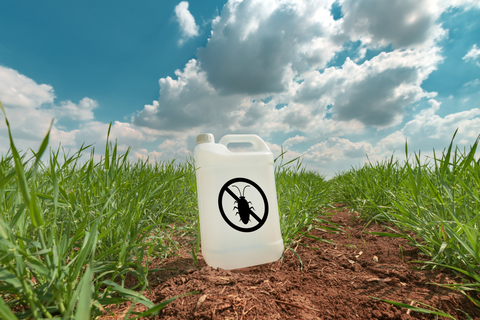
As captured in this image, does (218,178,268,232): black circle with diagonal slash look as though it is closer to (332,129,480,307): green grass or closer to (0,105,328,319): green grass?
(0,105,328,319): green grass

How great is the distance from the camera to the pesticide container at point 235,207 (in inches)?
74.5

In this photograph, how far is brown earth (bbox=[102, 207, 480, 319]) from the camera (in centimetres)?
126

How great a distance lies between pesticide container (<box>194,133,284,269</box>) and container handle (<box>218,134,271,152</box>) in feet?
0.29

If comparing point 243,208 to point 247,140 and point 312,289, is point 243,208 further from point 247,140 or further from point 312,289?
point 312,289

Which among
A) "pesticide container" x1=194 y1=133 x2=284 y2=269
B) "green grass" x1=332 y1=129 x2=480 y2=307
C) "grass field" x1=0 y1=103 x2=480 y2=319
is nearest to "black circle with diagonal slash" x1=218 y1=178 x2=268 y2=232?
Answer: "pesticide container" x1=194 y1=133 x2=284 y2=269

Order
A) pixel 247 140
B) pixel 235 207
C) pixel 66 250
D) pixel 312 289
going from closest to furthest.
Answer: pixel 66 250
pixel 312 289
pixel 235 207
pixel 247 140

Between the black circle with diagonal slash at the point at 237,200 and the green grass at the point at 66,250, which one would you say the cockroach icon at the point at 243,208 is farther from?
the green grass at the point at 66,250

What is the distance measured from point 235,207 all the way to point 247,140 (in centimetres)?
58

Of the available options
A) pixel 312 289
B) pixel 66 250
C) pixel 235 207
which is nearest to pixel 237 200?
pixel 235 207

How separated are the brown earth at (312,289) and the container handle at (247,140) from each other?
899mm

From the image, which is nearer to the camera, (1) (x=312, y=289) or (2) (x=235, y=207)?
(1) (x=312, y=289)

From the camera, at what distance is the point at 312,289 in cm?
155

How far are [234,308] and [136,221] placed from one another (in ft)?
2.23

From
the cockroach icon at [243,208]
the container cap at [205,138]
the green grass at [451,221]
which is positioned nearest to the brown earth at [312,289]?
the green grass at [451,221]
